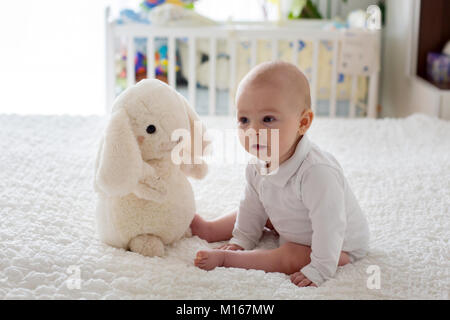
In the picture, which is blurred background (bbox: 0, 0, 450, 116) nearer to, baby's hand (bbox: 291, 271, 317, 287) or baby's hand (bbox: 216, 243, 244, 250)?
baby's hand (bbox: 216, 243, 244, 250)

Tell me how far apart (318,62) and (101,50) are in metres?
1.38

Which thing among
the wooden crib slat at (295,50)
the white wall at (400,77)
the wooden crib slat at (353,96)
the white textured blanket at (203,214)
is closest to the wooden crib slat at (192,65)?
the wooden crib slat at (295,50)

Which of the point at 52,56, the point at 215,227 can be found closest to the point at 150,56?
the point at 52,56

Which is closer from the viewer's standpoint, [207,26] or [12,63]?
[207,26]

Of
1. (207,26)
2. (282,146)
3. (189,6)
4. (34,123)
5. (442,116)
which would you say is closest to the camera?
(282,146)

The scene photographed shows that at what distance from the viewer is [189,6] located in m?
3.38

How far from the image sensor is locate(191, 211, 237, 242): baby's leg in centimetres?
135

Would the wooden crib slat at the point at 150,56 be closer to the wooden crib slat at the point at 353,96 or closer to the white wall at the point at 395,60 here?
the wooden crib slat at the point at 353,96

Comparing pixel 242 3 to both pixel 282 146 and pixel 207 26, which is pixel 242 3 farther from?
pixel 282 146

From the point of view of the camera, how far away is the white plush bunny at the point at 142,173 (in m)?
1.13

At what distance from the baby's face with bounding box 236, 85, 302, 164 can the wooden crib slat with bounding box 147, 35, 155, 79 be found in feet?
6.44

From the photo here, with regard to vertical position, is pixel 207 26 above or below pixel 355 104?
above
